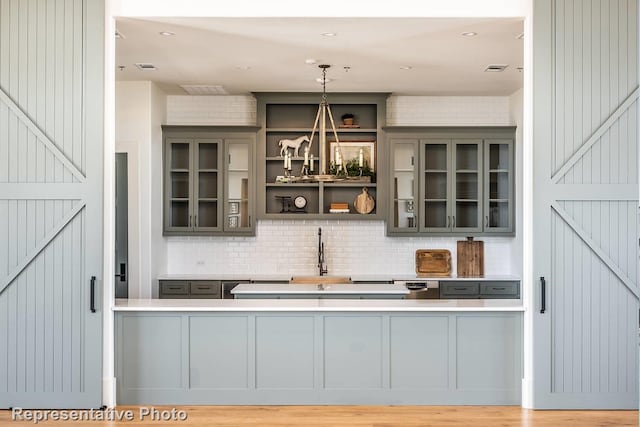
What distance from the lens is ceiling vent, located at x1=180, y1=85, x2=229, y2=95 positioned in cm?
802

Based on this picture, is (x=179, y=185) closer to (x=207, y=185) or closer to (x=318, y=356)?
(x=207, y=185)

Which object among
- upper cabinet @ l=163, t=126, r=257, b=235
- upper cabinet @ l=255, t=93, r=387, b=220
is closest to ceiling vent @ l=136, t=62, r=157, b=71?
upper cabinet @ l=163, t=126, r=257, b=235

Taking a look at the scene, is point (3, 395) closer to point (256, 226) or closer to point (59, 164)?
point (59, 164)

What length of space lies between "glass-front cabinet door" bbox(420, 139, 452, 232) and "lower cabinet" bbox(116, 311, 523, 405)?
3.05 meters

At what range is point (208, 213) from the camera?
8391 millimetres

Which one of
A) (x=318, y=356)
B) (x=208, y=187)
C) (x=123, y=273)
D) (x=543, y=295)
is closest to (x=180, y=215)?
(x=208, y=187)

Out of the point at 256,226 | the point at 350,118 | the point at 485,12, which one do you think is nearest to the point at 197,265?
the point at 256,226

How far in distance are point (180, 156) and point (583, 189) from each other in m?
4.64

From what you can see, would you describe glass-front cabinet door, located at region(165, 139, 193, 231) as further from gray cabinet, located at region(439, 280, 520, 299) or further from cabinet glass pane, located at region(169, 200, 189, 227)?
gray cabinet, located at region(439, 280, 520, 299)

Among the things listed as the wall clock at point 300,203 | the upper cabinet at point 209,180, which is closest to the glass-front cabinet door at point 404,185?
the wall clock at point 300,203

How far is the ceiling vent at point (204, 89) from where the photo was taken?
802 cm

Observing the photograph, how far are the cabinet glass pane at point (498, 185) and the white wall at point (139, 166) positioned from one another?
3.68 m

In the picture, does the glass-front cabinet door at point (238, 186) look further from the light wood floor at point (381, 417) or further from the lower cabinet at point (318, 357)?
the light wood floor at point (381, 417)

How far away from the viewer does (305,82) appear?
25.6 ft
